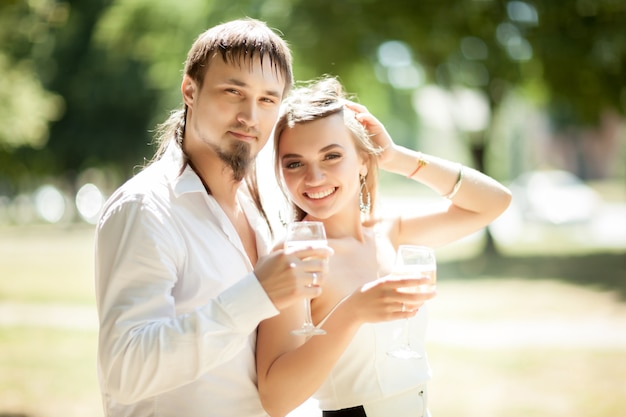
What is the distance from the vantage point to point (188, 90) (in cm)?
267

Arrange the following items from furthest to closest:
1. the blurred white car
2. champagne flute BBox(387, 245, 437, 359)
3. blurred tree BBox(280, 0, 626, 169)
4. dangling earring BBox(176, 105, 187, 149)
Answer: the blurred white car
blurred tree BBox(280, 0, 626, 169)
dangling earring BBox(176, 105, 187, 149)
champagne flute BBox(387, 245, 437, 359)

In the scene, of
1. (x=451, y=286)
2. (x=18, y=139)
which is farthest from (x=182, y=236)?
(x=18, y=139)

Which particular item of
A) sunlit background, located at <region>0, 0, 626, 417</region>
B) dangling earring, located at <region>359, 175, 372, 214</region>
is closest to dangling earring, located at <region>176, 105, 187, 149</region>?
sunlit background, located at <region>0, 0, 626, 417</region>

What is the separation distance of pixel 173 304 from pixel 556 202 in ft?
104

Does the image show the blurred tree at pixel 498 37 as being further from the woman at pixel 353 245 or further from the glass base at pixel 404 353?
the glass base at pixel 404 353

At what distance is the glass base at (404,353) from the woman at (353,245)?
0.21ft

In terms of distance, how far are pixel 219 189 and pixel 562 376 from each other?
7.43m

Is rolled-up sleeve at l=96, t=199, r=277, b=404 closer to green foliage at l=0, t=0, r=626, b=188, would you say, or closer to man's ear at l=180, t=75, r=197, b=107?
man's ear at l=180, t=75, r=197, b=107

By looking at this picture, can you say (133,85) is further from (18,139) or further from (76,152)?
(18,139)

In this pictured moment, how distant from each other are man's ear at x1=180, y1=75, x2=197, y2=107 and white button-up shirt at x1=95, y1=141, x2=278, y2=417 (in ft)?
0.74

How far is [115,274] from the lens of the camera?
2.20 m

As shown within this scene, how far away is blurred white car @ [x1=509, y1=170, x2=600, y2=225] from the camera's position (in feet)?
101

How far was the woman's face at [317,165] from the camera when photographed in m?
2.80

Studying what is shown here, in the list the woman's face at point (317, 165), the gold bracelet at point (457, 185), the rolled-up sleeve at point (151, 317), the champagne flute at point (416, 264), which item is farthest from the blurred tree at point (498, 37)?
the rolled-up sleeve at point (151, 317)
